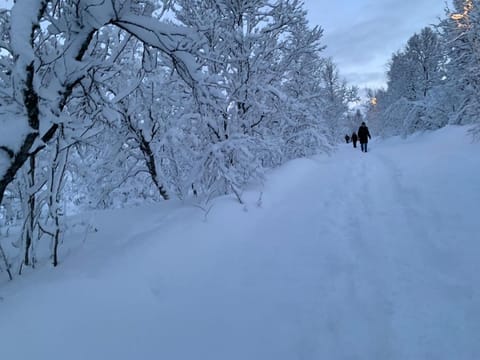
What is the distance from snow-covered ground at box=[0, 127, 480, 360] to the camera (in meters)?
2.18

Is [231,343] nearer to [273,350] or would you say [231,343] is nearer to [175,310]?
[273,350]

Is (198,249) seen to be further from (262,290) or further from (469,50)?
(469,50)

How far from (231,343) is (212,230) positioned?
215cm

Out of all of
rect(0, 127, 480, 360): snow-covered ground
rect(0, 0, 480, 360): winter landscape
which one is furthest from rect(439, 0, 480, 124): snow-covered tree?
rect(0, 127, 480, 360): snow-covered ground

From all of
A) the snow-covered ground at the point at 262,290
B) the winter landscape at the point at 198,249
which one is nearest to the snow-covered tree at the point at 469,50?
the winter landscape at the point at 198,249

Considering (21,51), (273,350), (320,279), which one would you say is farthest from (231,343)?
(21,51)

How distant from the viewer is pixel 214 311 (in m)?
2.72

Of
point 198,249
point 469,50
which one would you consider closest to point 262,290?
point 198,249

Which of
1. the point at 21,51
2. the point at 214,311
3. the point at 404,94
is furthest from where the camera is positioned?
the point at 404,94

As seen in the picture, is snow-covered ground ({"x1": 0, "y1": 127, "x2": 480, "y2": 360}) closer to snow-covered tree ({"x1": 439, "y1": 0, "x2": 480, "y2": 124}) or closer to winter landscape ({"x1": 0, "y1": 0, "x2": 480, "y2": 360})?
winter landscape ({"x1": 0, "y1": 0, "x2": 480, "y2": 360})

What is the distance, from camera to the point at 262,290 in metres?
3.02

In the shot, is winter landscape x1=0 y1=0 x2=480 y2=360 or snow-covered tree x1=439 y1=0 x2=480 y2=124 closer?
winter landscape x1=0 y1=0 x2=480 y2=360

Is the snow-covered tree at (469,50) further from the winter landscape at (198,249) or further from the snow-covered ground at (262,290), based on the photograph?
the snow-covered ground at (262,290)

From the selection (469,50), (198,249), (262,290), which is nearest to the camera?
(262,290)
